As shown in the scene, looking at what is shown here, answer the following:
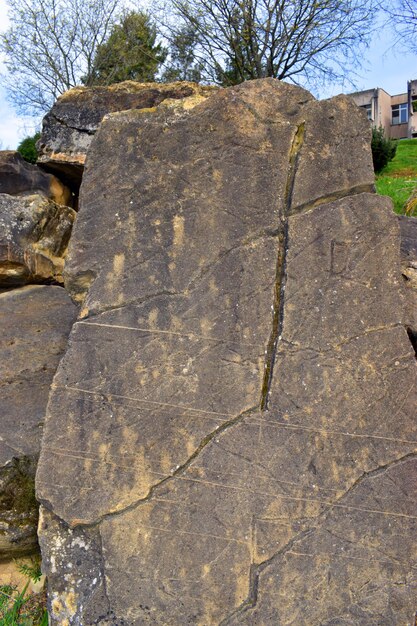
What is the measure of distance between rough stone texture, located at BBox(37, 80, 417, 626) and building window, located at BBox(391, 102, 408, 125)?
33.9 metres

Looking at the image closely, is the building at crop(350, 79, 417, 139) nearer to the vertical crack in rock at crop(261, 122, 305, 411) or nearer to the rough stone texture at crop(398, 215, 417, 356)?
the rough stone texture at crop(398, 215, 417, 356)

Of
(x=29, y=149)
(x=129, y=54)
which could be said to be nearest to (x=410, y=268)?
(x=29, y=149)

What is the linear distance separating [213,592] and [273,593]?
0.21 metres

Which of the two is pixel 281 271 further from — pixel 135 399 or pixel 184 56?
pixel 184 56

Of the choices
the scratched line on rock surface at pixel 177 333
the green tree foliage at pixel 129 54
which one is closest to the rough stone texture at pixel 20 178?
the scratched line on rock surface at pixel 177 333

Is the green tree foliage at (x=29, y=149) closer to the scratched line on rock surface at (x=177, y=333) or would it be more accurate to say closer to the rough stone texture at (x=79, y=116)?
the rough stone texture at (x=79, y=116)

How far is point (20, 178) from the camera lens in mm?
4191

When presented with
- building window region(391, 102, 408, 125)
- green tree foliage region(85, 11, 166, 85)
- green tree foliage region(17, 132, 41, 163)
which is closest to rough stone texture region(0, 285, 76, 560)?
green tree foliage region(17, 132, 41, 163)

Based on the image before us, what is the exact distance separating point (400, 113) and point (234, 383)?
34.9m

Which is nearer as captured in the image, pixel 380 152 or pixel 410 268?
pixel 410 268

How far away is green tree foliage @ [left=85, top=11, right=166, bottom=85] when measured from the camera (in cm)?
1575

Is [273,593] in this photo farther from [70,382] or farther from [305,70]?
[305,70]

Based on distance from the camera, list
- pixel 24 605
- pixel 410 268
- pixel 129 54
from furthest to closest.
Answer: pixel 129 54
pixel 410 268
pixel 24 605

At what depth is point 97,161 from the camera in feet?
7.81
